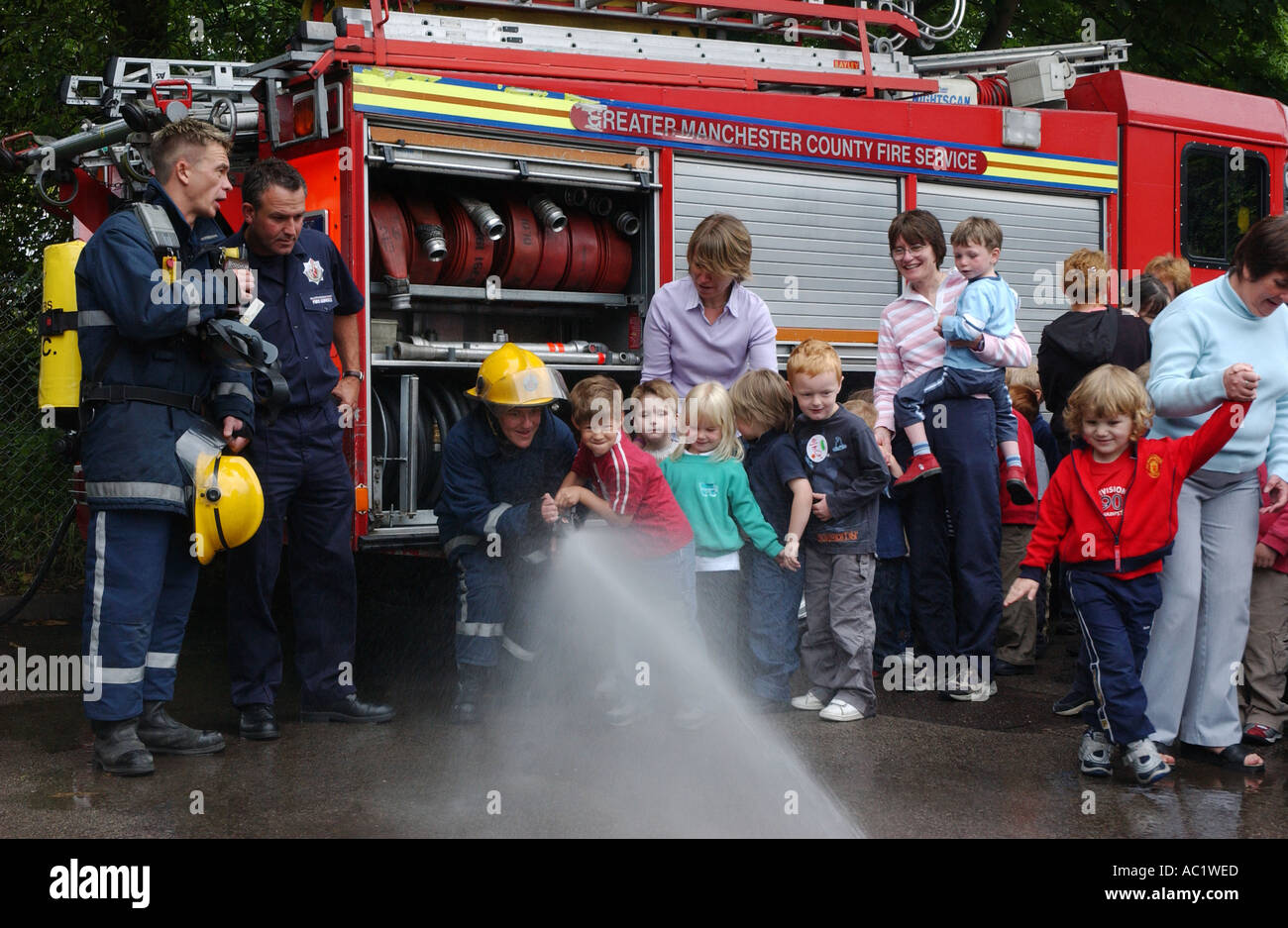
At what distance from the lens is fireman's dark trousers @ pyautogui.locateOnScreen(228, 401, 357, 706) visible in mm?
5516

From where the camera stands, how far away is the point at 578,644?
5.94 meters

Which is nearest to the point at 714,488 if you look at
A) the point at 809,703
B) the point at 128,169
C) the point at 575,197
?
the point at 809,703

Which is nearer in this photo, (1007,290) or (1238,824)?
(1238,824)

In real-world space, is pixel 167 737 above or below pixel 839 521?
below

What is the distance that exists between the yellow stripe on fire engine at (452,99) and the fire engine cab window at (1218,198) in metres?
4.55

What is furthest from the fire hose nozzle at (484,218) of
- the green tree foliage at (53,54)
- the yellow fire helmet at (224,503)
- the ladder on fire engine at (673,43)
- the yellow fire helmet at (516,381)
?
the green tree foliage at (53,54)

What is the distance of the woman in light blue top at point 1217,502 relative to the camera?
195 inches

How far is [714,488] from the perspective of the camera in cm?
576

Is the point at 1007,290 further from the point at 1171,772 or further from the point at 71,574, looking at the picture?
the point at 71,574

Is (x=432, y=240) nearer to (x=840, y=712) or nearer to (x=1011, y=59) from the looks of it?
(x=840, y=712)

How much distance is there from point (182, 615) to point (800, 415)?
2.59 meters

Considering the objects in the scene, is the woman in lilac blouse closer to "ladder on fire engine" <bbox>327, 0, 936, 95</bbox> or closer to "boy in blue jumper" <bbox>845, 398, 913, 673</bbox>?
"boy in blue jumper" <bbox>845, 398, 913, 673</bbox>

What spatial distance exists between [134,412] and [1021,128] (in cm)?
547

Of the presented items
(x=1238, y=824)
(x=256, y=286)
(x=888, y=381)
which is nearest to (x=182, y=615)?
(x=256, y=286)
